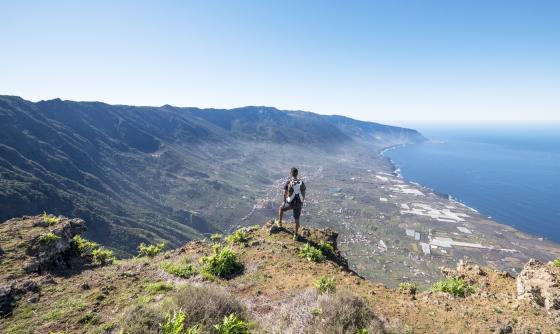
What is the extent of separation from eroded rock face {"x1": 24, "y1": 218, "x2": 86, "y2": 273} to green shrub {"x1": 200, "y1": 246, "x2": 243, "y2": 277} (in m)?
7.25

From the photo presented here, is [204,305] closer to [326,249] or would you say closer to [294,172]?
[326,249]

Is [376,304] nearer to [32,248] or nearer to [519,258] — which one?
[32,248]

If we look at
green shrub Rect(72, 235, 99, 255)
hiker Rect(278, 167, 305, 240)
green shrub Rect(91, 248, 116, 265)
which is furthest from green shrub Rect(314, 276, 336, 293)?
green shrub Rect(72, 235, 99, 255)

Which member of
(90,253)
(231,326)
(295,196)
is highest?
(295,196)

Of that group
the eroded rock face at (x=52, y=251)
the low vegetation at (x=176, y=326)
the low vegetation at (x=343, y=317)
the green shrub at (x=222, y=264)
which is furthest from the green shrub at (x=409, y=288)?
the eroded rock face at (x=52, y=251)

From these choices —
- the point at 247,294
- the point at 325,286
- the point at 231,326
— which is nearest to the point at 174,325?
the point at 231,326

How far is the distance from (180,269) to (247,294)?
138 inches

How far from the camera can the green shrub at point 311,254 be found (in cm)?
1450

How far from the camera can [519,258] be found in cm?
14538

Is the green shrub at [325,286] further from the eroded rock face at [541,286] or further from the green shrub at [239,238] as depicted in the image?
the eroded rock face at [541,286]

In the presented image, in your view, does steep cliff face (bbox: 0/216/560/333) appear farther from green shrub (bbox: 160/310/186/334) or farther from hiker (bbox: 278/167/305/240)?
hiker (bbox: 278/167/305/240)

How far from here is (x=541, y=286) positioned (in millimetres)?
10742

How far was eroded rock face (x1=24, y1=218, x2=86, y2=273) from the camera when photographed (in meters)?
13.5

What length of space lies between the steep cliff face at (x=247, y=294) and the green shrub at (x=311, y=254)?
Result: 5 centimetres
